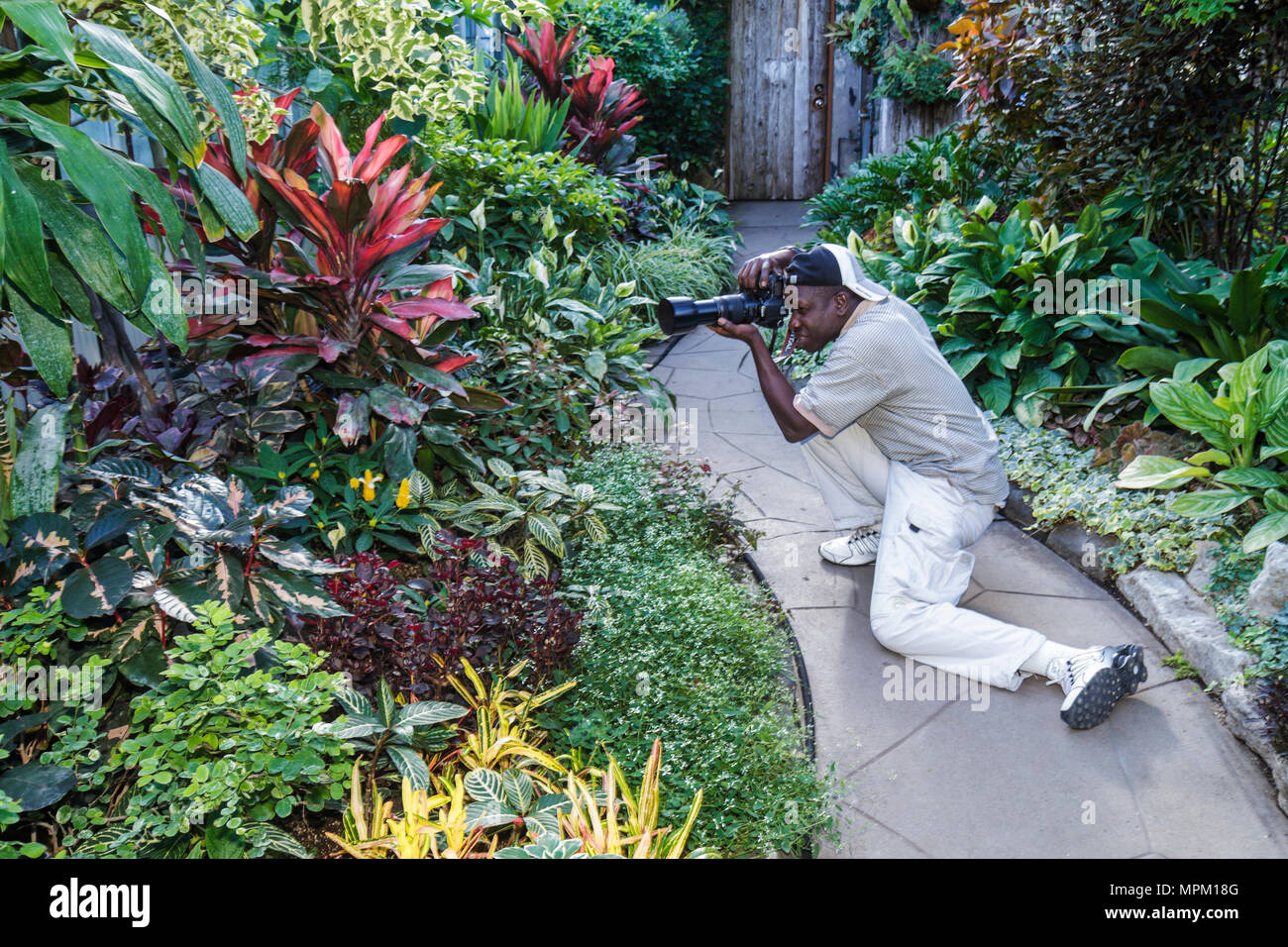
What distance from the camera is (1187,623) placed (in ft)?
9.50

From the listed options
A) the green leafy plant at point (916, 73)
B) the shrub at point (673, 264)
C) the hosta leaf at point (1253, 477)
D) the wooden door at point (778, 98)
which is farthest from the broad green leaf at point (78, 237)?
the wooden door at point (778, 98)

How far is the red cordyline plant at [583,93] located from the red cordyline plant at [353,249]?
13.1ft

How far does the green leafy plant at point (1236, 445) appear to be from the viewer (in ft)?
9.79

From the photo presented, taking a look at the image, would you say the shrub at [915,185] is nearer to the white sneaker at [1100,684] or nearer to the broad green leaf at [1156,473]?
A: the broad green leaf at [1156,473]

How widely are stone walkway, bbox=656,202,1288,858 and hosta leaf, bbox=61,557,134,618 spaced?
172 centimetres

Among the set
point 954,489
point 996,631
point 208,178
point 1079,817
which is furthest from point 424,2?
point 1079,817

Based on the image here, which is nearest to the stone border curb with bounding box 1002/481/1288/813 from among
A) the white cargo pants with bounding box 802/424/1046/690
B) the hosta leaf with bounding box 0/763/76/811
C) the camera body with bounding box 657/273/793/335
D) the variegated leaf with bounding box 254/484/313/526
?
the white cargo pants with bounding box 802/424/1046/690

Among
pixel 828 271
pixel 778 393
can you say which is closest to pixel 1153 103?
pixel 828 271

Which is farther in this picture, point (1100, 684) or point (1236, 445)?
point (1236, 445)

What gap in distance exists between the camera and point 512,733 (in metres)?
2.32

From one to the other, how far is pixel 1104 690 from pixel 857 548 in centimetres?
109

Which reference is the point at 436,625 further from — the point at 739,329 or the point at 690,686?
the point at 739,329

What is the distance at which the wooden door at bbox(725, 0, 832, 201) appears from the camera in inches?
409

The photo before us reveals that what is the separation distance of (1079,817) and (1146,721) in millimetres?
498
